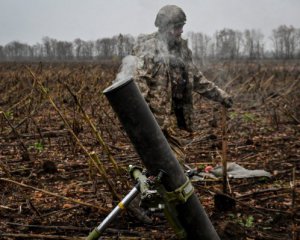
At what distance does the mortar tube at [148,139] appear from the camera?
2878mm

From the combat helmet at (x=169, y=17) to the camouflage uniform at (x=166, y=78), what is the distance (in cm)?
14

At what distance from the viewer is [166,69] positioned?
5.54 m

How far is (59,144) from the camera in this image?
8508 mm

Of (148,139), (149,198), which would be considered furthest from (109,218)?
(148,139)

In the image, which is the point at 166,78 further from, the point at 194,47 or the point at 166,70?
the point at 194,47

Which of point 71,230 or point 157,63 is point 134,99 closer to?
point 71,230

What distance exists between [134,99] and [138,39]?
9.30 ft

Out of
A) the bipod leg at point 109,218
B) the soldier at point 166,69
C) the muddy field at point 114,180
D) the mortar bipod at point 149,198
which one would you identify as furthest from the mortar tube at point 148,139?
the soldier at point 166,69

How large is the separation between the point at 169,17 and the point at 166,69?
0.66 metres

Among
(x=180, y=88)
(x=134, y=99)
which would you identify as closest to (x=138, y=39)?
(x=180, y=88)

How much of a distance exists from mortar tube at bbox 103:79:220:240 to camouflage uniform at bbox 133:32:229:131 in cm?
221

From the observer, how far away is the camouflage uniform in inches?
209

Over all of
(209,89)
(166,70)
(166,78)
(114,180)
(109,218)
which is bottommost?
(114,180)

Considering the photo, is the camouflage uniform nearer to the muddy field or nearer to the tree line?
the muddy field
